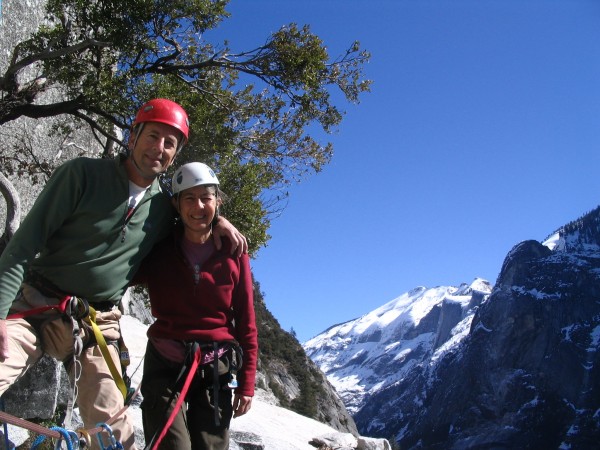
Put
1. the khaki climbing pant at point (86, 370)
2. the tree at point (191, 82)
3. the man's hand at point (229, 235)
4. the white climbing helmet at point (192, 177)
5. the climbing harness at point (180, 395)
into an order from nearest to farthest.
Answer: the khaki climbing pant at point (86, 370) → the climbing harness at point (180, 395) → the white climbing helmet at point (192, 177) → the man's hand at point (229, 235) → the tree at point (191, 82)

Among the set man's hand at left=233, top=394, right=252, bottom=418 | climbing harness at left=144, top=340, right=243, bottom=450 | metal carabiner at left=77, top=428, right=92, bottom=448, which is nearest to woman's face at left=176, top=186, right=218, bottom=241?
climbing harness at left=144, top=340, right=243, bottom=450

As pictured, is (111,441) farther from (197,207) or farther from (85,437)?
(197,207)

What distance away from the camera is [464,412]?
646ft

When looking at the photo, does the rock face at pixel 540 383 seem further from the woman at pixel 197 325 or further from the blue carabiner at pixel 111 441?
the blue carabiner at pixel 111 441

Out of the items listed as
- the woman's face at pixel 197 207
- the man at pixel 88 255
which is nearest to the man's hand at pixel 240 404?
the man at pixel 88 255

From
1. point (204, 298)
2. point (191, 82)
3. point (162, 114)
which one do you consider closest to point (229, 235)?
point (204, 298)

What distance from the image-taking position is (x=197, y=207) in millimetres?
4230

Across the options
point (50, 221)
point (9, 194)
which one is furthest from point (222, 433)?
point (9, 194)

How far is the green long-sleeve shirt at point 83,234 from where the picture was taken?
367cm

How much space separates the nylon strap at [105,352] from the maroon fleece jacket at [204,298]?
1.54 ft

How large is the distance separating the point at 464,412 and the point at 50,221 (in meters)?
211

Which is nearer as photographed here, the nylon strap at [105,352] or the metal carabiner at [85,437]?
the metal carabiner at [85,437]

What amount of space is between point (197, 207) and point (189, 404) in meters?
1.41

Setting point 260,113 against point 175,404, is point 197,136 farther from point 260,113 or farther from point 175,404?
point 175,404
